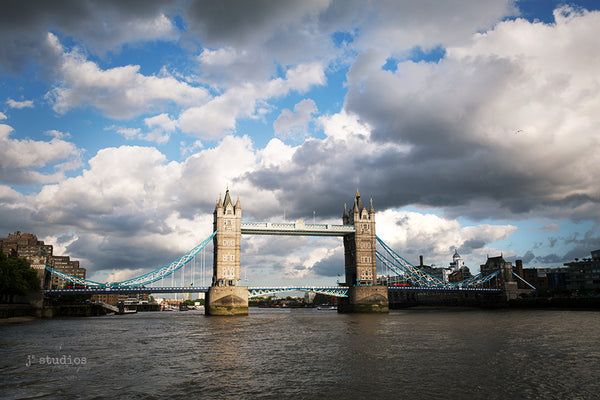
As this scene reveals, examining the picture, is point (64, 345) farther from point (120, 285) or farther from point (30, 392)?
point (120, 285)

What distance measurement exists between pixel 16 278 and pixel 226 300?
1220 inches

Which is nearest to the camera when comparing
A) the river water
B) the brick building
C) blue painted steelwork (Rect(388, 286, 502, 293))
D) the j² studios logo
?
the river water

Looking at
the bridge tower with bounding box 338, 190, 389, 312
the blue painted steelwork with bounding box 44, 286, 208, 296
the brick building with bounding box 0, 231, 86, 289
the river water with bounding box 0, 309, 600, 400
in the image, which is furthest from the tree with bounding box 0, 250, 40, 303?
the bridge tower with bounding box 338, 190, 389, 312

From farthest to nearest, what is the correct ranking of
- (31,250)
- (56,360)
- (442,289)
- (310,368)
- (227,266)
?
(31,250), (442,289), (227,266), (56,360), (310,368)

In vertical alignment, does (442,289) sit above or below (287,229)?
below

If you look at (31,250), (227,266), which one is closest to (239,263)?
(227,266)

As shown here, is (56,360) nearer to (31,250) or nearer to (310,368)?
(310,368)

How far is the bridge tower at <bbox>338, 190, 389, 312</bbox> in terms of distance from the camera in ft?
263

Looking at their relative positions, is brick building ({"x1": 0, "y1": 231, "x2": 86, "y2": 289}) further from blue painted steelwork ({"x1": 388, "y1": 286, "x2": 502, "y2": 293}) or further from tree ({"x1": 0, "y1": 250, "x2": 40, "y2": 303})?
blue painted steelwork ({"x1": 388, "y1": 286, "x2": 502, "y2": 293})

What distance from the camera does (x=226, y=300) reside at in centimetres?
7269

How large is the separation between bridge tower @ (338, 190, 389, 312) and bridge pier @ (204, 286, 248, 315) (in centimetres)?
2115

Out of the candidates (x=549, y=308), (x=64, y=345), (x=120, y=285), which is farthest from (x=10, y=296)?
(x=549, y=308)

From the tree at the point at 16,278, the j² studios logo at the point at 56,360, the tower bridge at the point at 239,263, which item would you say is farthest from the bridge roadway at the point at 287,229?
the j² studios logo at the point at 56,360

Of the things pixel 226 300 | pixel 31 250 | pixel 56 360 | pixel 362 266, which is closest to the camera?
pixel 56 360
